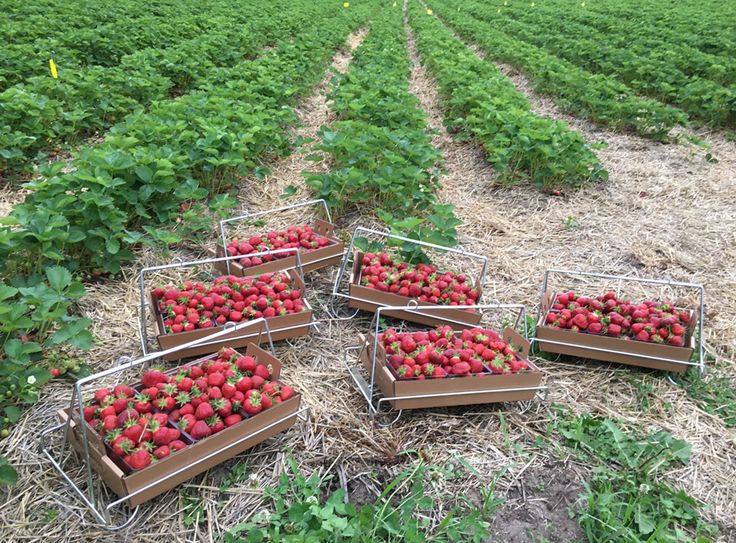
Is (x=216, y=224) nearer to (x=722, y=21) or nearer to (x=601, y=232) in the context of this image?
(x=601, y=232)

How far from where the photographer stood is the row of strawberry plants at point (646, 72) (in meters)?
8.43

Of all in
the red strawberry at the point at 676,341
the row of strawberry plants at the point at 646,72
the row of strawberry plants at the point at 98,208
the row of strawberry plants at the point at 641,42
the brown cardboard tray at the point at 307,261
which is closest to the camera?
the row of strawberry plants at the point at 98,208

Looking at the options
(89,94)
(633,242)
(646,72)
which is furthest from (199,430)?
(646,72)

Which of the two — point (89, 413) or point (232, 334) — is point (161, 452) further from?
point (232, 334)

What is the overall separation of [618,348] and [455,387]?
1.19 m

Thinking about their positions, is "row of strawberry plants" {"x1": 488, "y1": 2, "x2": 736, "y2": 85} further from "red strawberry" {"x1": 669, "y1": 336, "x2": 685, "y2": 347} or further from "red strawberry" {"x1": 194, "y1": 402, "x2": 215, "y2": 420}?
"red strawberry" {"x1": 194, "y1": 402, "x2": 215, "y2": 420}

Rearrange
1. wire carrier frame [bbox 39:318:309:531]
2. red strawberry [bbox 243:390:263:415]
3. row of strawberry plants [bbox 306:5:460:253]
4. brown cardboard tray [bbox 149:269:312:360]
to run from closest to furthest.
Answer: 1. wire carrier frame [bbox 39:318:309:531]
2. red strawberry [bbox 243:390:263:415]
3. brown cardboard tray [bbox 149:269:312:360]
4. row of strawberry plants [bbox 306:5:460:253]

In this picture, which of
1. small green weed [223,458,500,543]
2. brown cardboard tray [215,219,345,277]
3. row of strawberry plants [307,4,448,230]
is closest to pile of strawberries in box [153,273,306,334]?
brown cardboard tray [215,219,345,277]

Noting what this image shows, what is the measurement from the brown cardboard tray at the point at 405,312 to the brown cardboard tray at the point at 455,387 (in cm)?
63

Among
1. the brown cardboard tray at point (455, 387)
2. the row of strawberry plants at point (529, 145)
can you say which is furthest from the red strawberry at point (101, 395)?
the row of strawberry plants at point (529, 145)

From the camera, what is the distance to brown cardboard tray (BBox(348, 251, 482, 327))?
349 centimetres

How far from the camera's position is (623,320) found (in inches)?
131

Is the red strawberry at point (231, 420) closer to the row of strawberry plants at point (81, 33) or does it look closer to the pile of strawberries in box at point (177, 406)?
the pile of strawberries in box at point (177, 406)

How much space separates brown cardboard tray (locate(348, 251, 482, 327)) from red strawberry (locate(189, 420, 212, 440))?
1475 mm
